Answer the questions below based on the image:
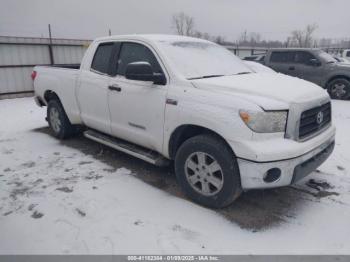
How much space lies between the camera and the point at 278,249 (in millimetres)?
2787

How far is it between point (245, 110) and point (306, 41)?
51.0m

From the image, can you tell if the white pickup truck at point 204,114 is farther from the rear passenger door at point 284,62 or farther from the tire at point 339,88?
the rear passenger door at point 284,62

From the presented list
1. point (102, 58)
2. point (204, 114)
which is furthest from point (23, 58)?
point (204, 114)

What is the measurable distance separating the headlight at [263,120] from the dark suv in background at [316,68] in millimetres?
8589

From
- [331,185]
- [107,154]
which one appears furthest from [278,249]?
[107,154]

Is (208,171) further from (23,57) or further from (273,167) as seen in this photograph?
(23,57)

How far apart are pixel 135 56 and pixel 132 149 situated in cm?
126

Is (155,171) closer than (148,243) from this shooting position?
No

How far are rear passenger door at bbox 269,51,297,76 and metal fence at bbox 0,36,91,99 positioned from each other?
26.5 feet

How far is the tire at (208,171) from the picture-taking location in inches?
121

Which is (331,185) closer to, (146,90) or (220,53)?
(220,53)

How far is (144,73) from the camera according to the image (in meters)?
3.54

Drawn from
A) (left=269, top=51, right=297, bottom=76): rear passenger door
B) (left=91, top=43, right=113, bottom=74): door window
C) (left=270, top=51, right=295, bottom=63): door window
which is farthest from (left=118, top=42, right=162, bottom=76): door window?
(left=270, top=51, right=295, bottom=63): door window

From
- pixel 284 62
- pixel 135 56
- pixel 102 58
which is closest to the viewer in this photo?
pixel 135 56
